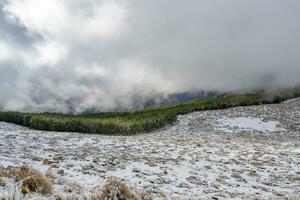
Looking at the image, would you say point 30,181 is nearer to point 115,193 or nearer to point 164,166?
point 115,193

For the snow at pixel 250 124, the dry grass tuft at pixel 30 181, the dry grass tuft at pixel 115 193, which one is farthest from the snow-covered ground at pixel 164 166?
the snow at pixel 250 124

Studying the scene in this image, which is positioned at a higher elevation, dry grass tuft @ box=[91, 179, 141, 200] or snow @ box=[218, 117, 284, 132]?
snow @ box=[218, 117, 284, 132]

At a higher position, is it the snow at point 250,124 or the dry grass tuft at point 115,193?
the snow at point 250,124

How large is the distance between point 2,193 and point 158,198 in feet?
17.6

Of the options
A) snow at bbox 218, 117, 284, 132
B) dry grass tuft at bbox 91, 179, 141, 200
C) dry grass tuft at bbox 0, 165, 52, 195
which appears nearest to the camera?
dry grass tuft at bbox 91, 179, 141, 200

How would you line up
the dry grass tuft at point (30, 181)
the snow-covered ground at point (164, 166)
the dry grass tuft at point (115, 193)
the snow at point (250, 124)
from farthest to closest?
1. the snow at point (250, 124)
2. the snow-covered ground at point (164, 166)
3. the dry grass tuft at point (30, 181)
4. the dry grass tuft at point (115, 193)

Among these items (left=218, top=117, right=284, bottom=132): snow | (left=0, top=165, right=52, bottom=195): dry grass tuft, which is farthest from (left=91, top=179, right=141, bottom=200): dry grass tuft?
(left=218, top=117, right=284, bottom=132): snow

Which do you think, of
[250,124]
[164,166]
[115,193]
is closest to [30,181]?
[115,193]

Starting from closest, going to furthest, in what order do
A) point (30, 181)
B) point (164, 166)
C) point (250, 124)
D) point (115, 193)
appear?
1. point (115, 193)
2. point (30, 181)
3. point (164, 166)
4. point (250, 124)

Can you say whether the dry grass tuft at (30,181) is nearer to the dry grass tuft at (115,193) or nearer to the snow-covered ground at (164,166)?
the snow-covered ground at (164,166)

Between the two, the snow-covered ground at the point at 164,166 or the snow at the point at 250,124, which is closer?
the snow-covered ground at the point at 164,166

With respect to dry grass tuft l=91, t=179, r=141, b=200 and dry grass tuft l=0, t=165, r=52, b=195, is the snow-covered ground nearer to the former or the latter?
dry grass tuft l=0, t=165, r=52, b=195

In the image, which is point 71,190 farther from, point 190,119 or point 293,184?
point 190,119

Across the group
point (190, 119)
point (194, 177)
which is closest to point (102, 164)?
point (194, 177)
